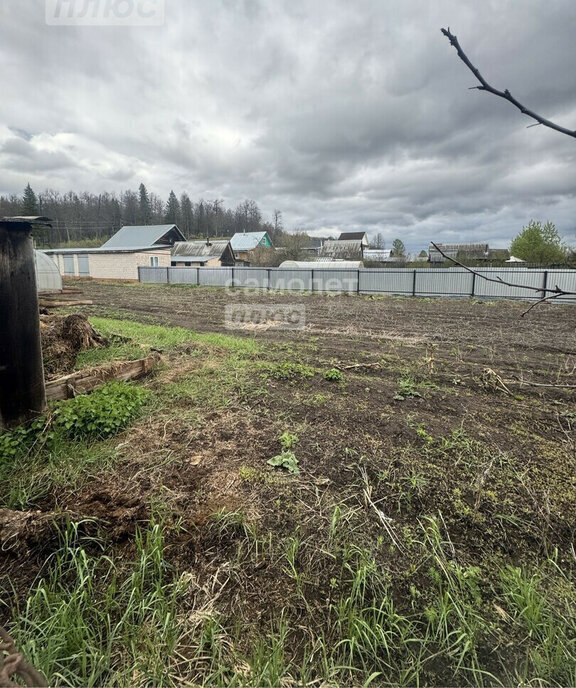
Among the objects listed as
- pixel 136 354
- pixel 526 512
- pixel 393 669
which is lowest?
pixel 393 669

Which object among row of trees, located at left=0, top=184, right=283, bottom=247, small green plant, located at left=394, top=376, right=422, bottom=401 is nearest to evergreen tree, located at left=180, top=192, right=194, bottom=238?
row of trees, located at left=0, top=184, right=283, bottom=247

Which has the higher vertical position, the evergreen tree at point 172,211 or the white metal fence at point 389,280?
the evergreen tree at point 172,211

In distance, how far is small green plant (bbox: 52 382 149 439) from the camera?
2.76 metres

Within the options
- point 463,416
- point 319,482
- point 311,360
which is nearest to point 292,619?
point 319,482

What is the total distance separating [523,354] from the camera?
5.64 meters

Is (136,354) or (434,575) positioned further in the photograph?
(136,354)

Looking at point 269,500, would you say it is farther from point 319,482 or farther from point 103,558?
point 103,558

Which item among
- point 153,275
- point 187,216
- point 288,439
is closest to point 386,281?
point 288,439

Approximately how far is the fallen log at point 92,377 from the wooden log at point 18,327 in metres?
0.45

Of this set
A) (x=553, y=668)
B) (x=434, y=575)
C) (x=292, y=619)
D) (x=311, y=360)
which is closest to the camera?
(x=553, y=668)

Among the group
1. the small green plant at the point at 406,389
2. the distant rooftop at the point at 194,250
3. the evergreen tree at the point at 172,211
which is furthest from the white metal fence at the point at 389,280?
the evergreen tree at the point at 172,211

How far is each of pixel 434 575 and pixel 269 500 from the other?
95cm

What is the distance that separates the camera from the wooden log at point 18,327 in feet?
7.96

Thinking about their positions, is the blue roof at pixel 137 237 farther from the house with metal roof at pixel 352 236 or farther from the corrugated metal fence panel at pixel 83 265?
the house with metal roof at pixel 352 236
